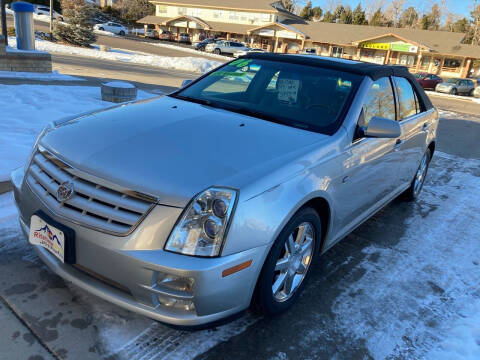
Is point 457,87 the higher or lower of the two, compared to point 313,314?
lower

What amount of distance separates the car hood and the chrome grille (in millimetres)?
52

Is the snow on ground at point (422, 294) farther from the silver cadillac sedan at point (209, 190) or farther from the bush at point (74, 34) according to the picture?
the bush at point (74, 34)

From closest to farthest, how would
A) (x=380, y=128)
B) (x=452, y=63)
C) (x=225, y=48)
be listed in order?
(x=380, y=128)
(x=225, y=48)
(x=452, y=63)

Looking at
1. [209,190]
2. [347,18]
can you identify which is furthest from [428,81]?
[347,18]

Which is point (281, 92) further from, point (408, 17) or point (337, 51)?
point (408, 17)

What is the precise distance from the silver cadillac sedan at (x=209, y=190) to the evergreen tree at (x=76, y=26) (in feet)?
87.4

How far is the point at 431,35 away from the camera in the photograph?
161 ft

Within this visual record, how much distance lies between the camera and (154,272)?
2004mm

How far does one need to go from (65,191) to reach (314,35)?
2164 inches

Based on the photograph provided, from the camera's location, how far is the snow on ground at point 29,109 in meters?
4.71

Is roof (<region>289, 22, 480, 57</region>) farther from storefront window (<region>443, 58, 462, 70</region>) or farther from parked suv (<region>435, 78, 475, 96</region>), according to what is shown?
parked suv (<region>435, 78, 475, 96</region>)

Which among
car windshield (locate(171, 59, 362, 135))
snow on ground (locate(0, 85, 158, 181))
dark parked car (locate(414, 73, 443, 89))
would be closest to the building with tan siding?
dark parked car (locate(414, 73, 443, 89))

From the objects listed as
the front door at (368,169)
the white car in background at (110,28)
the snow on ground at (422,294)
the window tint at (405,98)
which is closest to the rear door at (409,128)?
the window tint at (405,98)

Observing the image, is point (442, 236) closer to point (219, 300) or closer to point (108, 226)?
point (219, 300)
